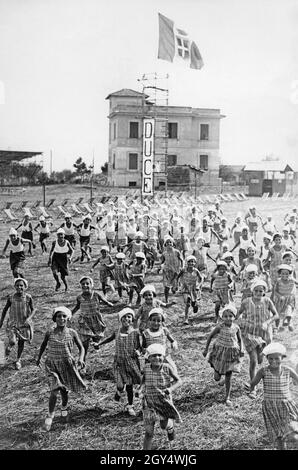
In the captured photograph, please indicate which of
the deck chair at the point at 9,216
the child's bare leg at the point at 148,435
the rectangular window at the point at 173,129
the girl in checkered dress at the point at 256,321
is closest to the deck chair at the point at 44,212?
the deck chair at the point at 9,216

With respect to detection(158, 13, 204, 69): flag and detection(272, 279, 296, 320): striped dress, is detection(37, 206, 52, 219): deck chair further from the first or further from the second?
detection(272, 279, 296, 320): striped dress

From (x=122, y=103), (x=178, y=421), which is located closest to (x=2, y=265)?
(x=178, y=421)

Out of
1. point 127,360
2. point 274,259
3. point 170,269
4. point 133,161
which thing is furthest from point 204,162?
point 127,360

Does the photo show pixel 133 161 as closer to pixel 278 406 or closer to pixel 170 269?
pixel 170 269

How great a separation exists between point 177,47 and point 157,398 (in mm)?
9314

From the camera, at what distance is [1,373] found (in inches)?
296

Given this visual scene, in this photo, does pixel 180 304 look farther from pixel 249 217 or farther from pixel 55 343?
pixel 249 217

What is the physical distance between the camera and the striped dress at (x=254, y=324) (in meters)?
7.18

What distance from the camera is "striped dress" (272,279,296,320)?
9055 mm

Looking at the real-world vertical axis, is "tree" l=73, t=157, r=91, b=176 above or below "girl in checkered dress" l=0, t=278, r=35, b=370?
above

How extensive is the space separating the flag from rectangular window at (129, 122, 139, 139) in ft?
58.1

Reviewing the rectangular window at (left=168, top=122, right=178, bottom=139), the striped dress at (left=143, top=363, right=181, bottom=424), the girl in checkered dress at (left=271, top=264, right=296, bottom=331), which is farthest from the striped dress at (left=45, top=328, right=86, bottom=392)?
the rectangular window at (left=168, top=122, right=178, bottom=139)

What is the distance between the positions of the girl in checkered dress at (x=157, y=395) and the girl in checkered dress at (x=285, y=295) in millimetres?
4011

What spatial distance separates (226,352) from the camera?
669 centimetres
